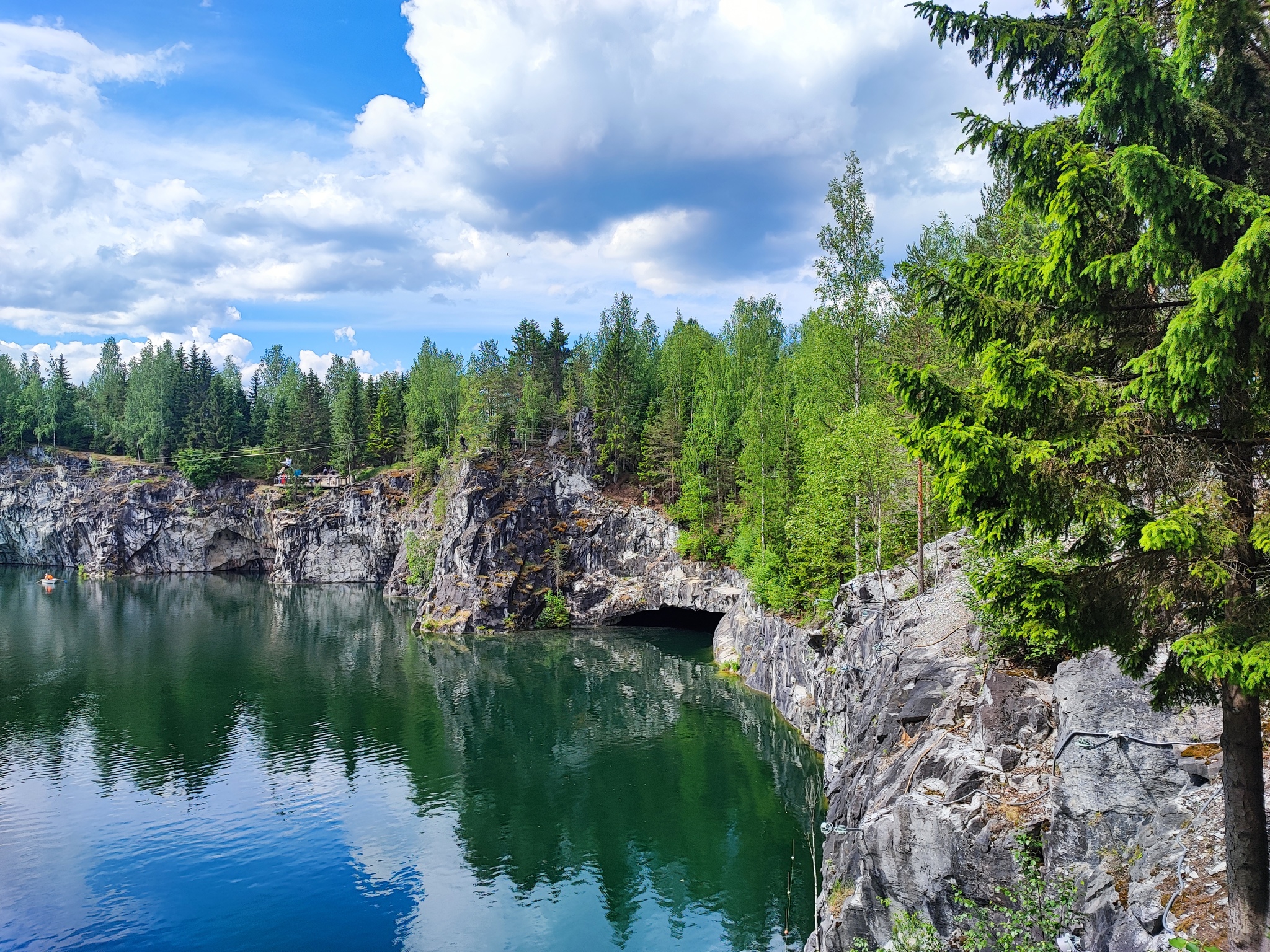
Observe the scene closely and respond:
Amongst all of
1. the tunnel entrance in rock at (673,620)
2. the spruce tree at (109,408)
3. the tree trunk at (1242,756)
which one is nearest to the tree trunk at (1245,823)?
the tree trunk at (1242,756)

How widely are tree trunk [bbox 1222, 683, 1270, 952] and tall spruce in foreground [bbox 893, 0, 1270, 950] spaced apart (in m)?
0.02

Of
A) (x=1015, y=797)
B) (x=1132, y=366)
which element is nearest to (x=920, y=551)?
(x=1015, y=797)

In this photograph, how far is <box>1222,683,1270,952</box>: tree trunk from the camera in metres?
7.45

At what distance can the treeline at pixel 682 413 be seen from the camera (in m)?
33.3

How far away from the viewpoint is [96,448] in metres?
114

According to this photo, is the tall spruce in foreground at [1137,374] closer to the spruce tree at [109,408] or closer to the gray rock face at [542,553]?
the gray rock face at [542,553]

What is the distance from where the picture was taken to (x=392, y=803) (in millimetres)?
30281

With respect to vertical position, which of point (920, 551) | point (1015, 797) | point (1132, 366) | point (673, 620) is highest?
point (1132, 366)

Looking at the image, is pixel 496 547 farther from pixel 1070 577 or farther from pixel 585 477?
pixel 1070 577

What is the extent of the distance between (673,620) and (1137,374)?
63.4 m

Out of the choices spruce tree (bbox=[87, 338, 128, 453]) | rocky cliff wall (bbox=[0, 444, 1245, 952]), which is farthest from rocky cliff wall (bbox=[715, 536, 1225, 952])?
spruce tree (bbox=[87, 338, 128, 453])

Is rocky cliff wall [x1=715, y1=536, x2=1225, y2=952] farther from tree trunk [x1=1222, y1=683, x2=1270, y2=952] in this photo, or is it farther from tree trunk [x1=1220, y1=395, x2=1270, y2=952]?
tree trunk [x1=1220, y1=395, x2=1270, y2=952]

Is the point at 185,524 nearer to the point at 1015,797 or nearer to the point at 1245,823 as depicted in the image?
the point at 1015,797

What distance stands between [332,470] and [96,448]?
43.4 m
